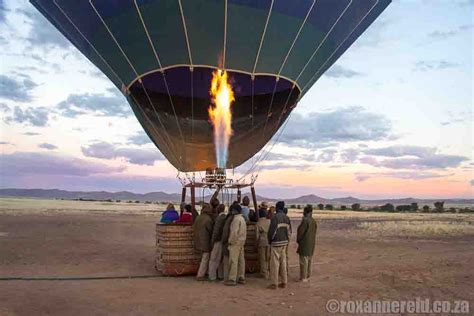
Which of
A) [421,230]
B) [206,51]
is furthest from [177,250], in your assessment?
[421,230]

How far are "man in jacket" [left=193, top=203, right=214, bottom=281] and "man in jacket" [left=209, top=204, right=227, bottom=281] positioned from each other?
4.0 inches

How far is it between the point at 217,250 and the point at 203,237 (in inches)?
13.2

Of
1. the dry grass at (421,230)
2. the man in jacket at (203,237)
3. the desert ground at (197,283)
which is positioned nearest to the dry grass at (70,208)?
the dry grass at (421,230)

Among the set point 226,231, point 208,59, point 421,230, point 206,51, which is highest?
point 206,51

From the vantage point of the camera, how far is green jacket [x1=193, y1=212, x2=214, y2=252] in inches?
366

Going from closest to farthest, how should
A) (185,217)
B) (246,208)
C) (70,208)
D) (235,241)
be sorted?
1. (235,241)
2. (185,217)
3. (246,208)
4. (70,208)

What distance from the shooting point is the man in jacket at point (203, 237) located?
9.30 meters

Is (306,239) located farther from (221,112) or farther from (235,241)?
(221,112)

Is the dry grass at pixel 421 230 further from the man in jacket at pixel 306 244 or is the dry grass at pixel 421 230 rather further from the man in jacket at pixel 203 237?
the man in jacket at pixel 203 237

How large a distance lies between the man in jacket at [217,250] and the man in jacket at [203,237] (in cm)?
10

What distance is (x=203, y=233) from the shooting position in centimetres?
930

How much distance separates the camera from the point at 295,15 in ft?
32.1

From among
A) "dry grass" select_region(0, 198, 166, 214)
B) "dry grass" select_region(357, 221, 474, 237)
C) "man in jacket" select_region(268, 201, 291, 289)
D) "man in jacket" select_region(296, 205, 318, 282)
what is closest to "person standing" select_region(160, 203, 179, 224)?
"man in jacket" select_region(268, 201, 291, 289)

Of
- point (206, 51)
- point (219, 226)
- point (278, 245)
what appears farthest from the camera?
point (206, 51)
